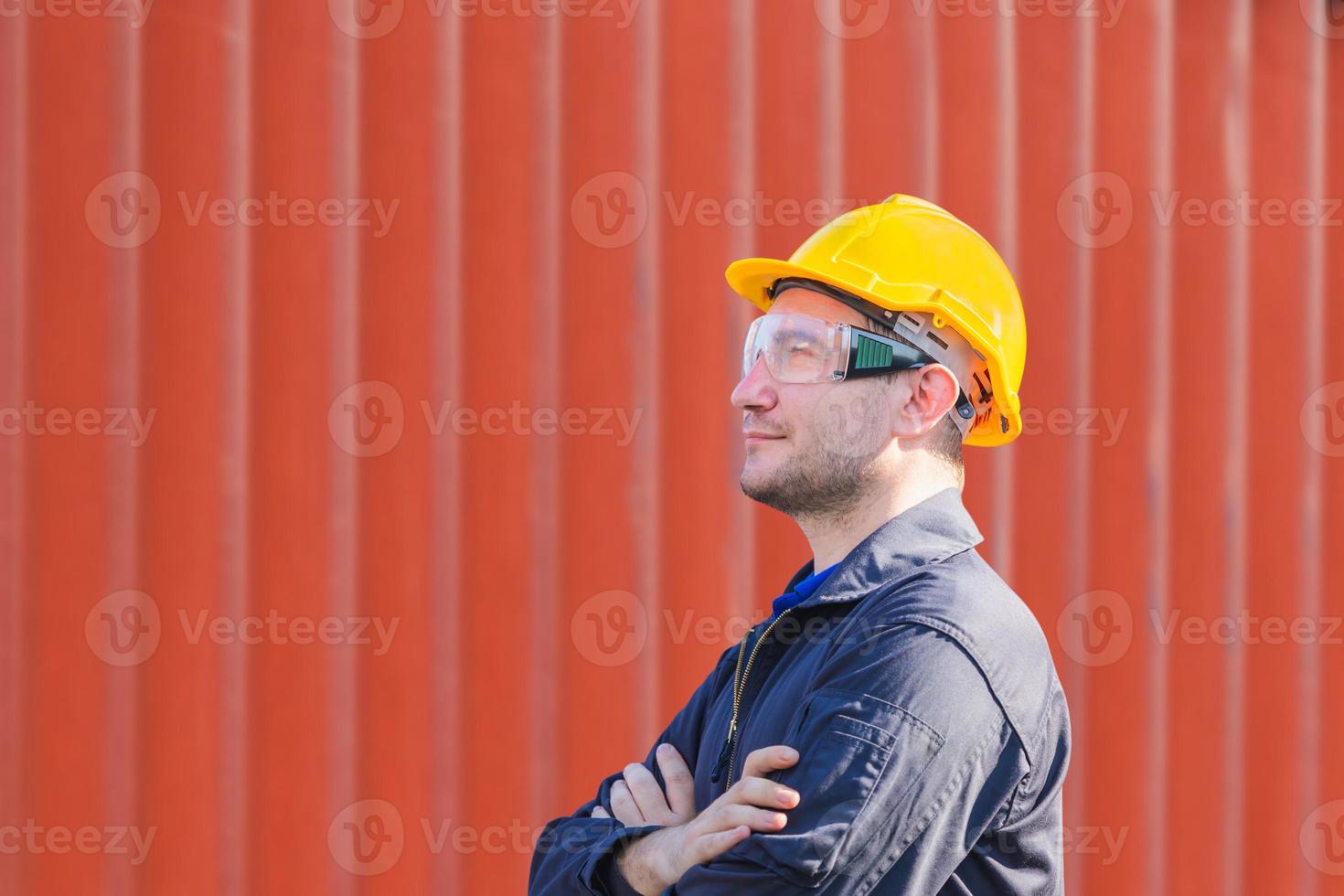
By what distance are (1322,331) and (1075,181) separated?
81 cm

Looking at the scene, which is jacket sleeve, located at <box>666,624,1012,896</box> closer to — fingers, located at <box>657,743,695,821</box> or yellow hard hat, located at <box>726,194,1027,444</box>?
fingers, located at <box>657,743,695,821</box>

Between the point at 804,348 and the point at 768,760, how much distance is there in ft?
2.20

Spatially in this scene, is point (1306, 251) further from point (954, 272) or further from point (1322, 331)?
point (954, 272)

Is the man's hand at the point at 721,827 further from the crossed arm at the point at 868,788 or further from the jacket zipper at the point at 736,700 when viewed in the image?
the jacket zipper at the point at 736,700

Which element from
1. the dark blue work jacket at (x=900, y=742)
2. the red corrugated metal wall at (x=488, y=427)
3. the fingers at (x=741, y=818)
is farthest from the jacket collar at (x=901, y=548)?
the red corrugated metal wall at (x=488, y=427)

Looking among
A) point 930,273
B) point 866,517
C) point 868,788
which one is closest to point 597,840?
point 868,788

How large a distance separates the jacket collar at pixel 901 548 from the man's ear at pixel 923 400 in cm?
11

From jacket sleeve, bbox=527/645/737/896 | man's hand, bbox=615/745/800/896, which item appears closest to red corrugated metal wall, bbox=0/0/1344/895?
jacket sleeve, bbox=527/645/737/896

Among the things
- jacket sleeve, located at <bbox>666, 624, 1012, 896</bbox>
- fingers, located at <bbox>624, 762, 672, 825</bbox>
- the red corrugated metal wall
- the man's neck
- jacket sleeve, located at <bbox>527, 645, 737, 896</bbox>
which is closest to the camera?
jacket sleeve, located at <bbox>666, 624, 1012, 896</bbox>

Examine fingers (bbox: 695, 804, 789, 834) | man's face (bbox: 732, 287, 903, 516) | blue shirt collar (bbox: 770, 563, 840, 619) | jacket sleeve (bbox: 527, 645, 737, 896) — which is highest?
man's face (bbox: 732, 287, 903, 516)

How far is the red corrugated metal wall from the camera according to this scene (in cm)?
284

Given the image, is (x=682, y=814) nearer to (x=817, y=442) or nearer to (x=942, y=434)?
(x=817, y=442)

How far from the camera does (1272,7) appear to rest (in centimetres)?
340

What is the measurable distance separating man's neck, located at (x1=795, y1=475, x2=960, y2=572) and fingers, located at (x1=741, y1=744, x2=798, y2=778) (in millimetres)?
440
